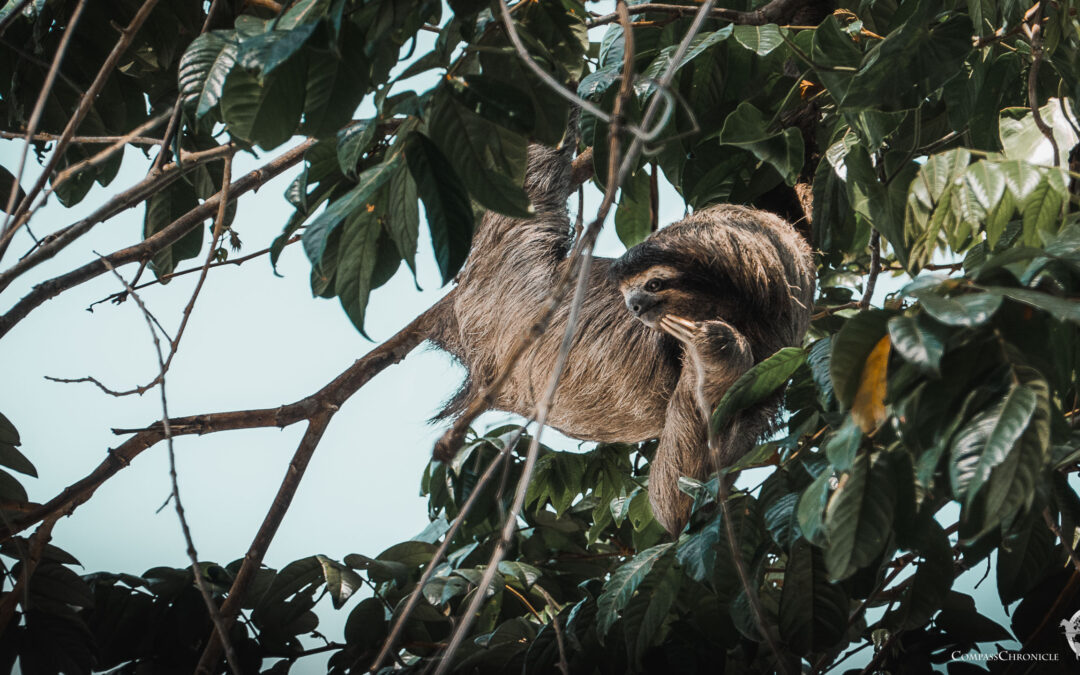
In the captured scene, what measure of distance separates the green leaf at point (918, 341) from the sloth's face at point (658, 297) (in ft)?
4.33

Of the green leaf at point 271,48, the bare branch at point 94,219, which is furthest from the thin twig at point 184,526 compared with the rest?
the green leaf at point 271,48

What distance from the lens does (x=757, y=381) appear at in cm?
158

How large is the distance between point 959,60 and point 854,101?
19cm

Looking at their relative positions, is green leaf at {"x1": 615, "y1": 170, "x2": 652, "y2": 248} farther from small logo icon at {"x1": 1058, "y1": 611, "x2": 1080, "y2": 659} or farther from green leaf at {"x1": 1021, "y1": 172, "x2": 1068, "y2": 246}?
small logo icon at {"x1": 1058, "y1": 611, "x2": 1080, "y2": 659}

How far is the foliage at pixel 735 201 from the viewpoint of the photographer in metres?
0.96

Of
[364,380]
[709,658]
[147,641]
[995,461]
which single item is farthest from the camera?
[364,380]

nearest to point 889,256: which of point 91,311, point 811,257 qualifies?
point 811,257

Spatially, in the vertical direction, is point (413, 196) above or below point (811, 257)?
above

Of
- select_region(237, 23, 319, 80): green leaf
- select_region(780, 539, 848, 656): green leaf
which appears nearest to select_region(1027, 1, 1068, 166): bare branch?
select_region(780, 539, 848, 656): green leaf

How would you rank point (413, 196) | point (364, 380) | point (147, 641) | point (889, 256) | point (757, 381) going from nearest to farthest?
point (413, 196)
point (757, 381)
point (147, 641)
point (364, 380)
point (889, 256)

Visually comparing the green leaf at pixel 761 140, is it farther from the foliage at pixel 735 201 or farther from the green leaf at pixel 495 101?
the green leaf at pixel 495 101

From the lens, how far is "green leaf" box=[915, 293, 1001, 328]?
2.80 ft

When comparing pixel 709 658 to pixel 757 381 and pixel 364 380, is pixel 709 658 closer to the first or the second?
pixel 757 381

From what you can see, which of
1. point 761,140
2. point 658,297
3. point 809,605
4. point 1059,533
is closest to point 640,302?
point 658,297
